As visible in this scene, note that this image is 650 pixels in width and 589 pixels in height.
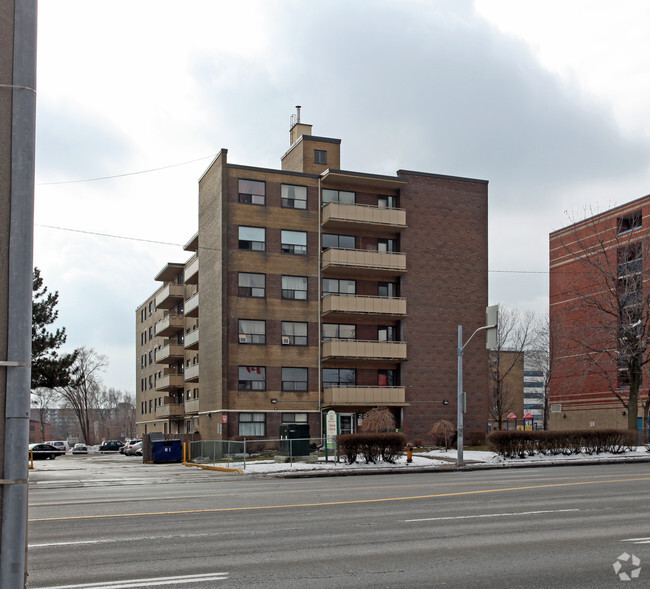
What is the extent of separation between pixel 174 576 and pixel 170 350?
2361 inches

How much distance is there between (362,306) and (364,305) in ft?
0.51

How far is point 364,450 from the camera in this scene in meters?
33.2

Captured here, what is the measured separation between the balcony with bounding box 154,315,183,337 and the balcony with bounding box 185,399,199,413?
998 cm

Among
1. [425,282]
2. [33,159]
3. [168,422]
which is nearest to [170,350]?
[168,422]

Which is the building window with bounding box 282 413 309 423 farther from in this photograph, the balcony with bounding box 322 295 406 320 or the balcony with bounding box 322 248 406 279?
the balcony with bounding box 322 248 406 279

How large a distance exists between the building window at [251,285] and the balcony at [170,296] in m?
18.0

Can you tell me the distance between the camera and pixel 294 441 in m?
34.2

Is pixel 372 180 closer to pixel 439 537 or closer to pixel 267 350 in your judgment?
pixel 267 350

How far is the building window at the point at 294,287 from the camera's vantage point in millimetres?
50500

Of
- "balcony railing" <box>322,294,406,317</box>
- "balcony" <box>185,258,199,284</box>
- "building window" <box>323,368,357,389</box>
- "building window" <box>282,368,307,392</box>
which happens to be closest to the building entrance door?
"building window" <box>323,368,357,389</box>

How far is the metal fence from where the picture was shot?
3428 centimetres

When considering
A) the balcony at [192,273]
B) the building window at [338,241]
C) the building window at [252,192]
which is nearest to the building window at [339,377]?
the building window at [338,241]

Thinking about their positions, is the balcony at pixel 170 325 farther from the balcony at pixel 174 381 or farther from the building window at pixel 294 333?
the building window at pixel 294 333

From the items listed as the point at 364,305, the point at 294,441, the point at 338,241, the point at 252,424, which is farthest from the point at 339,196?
the point at 294,441
